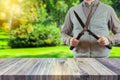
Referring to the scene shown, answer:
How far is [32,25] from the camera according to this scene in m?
9.74

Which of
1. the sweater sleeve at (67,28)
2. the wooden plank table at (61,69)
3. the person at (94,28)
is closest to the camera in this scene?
the wooden plank table at (61,69)

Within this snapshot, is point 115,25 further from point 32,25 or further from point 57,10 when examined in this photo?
point 32,25

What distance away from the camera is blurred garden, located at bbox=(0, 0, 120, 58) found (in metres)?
9.37

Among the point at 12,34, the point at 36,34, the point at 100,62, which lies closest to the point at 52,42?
the point at 36,34

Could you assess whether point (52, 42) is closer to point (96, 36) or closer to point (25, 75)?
point (96, 36)

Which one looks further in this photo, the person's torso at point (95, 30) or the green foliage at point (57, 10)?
the green foliage at point (57, 10)

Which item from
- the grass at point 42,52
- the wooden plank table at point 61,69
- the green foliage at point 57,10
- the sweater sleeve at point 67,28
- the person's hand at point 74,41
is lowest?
the grass at point 42,52

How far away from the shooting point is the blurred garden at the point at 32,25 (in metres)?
9.37

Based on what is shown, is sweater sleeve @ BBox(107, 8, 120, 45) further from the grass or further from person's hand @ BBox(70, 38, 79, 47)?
the grass

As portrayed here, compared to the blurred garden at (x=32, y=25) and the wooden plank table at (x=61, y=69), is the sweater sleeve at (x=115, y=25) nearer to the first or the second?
the wooden plank table at (x=61, y=69)

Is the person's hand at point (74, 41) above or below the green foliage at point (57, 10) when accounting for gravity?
below

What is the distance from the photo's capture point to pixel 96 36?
260 centimetres

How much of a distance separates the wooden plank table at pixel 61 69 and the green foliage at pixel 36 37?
23.5 feet

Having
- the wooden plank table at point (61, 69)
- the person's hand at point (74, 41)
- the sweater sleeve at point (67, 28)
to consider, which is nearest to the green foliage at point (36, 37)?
the sweater sleeve at point (67, 28)
